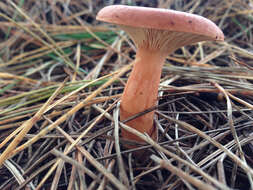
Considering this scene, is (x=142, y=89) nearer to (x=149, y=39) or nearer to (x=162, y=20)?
(x=149, y=39)

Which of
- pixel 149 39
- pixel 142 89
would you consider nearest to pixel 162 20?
pixel 149 39

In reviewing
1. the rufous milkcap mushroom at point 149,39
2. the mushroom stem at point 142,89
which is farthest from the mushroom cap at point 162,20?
the mushroom stem at point 142,89

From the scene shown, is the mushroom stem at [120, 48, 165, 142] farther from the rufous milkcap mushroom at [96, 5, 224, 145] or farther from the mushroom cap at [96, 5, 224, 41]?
the mushroom cap at [96, 5, 224, 41]

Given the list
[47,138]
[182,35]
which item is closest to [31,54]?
[47,138]

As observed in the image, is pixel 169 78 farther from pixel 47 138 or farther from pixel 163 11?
pixel 47 138

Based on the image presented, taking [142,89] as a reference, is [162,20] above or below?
above

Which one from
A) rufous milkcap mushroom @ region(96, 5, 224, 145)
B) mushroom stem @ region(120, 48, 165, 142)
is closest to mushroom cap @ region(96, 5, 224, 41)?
rufous milkcap mushroom @ region(96, 5, 224, 145)

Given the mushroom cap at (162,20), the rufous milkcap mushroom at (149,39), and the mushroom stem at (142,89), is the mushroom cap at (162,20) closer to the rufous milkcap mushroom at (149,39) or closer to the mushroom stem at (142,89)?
the rufous milkcap mushroom at (149,39)

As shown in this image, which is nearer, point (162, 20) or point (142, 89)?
point (162, 20)
